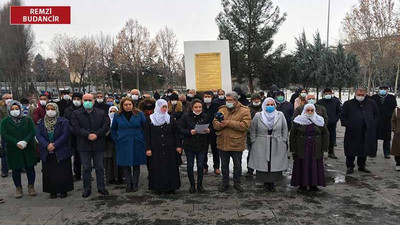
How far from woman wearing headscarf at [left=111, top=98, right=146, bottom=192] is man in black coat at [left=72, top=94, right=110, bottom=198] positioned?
25 cm

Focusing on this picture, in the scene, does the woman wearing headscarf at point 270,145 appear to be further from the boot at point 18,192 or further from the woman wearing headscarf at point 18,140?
the boot at point 18,192

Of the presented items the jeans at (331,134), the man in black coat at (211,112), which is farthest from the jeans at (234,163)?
the jeans at (331,134)

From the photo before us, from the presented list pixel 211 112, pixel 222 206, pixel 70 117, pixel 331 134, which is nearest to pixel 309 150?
pixel 222 206

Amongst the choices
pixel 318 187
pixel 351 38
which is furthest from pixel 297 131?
pixel 351 38

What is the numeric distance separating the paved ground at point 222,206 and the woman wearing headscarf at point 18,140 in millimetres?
575

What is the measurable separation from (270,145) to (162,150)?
1.93 meters

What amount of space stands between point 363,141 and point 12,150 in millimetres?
7135

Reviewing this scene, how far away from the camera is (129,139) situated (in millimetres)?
5707

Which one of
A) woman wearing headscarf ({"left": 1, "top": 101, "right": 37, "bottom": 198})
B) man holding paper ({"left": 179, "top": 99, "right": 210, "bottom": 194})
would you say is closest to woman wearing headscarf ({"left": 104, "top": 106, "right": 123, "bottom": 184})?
woman wearing headscarf ({"left": 1, "top": 101, "right": 37, "bottom": 198})

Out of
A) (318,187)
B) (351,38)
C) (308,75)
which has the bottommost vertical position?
(318,187)

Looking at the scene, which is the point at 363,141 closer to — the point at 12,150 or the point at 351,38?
the point at 12,150

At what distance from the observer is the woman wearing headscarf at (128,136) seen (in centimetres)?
568

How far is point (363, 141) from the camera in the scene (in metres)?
6.90

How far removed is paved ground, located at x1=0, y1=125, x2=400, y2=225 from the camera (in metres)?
4.43
